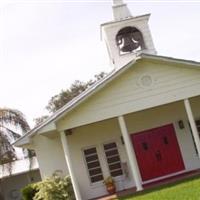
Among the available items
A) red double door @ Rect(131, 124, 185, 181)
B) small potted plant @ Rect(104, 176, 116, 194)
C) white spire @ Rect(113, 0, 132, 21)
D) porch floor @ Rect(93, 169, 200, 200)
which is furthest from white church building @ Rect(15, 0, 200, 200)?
white spire @ Rect(113, 0, 132, 21)

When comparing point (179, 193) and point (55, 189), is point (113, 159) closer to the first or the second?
point (55, 189)

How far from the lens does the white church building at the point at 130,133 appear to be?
18156 millimetres

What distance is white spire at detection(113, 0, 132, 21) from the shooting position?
2316cm

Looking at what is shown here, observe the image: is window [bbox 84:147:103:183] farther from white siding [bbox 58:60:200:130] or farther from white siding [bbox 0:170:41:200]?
white siding [bbox 0:170:41:200]

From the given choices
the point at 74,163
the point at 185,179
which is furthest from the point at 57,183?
the point at 185,179

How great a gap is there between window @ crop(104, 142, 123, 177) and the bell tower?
13.0 ft

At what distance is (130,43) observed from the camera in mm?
22625

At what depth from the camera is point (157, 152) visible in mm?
20734

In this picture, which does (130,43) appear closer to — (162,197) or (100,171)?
(100,171)

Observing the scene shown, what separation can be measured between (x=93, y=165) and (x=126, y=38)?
6.41 meters

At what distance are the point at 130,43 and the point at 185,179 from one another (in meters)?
7.59

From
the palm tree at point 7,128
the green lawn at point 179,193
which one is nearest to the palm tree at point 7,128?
the palm tree at point 7,128

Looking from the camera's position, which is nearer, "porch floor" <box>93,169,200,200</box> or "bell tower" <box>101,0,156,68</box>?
"porch floor" <box>93,169,200,200</box>

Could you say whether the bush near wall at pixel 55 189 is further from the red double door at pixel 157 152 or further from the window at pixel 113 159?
the red double door at pixel 157 152
